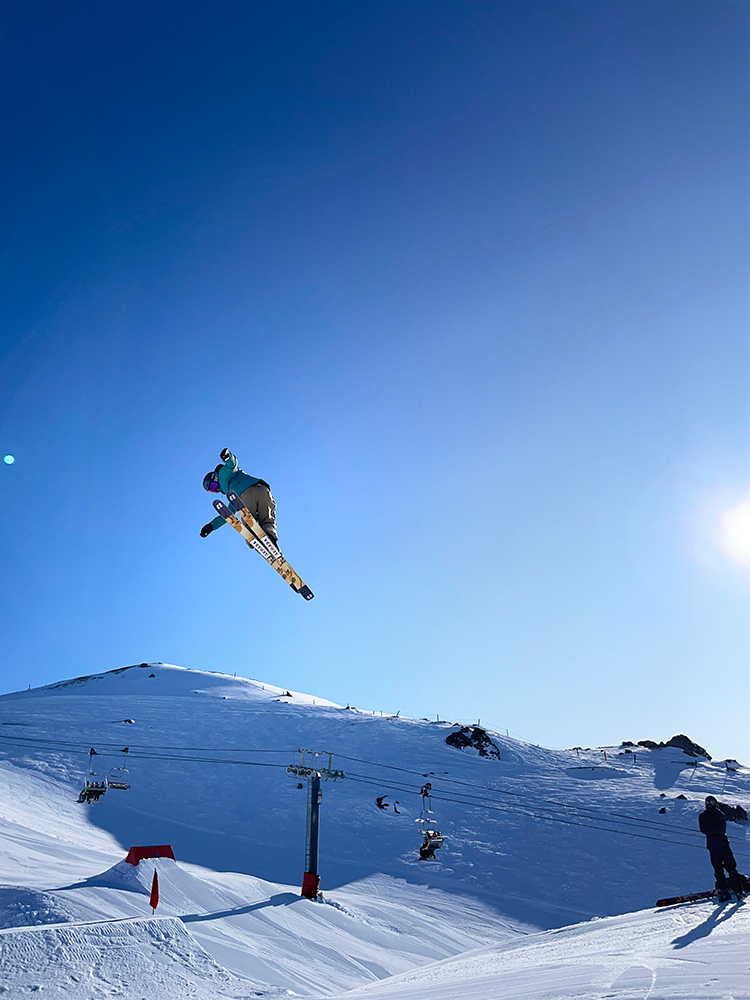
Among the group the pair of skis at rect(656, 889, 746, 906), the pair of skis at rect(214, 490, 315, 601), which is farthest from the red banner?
the pair of skis at rect(656, 889, 746, 906)

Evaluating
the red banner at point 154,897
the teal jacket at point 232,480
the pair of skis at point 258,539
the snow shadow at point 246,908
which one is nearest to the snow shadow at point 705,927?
the pair of skis at point 258,539

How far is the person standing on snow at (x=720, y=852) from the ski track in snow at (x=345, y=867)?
39 centimetres

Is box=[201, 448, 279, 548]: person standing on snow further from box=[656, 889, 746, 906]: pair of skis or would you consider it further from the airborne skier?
box=[656, 889, 746, 906]: pair of skis

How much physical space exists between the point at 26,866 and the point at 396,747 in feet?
96.1

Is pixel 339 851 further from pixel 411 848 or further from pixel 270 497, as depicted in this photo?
pixel 270 497

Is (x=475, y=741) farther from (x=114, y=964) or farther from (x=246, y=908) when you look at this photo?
(x=114, y=964)

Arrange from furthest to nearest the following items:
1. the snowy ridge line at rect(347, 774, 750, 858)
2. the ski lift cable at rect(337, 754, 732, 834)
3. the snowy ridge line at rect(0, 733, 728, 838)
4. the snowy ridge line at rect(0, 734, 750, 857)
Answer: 1. the snowy ridge line at rect(0, 733, 728, 838)
2. the ski lift cable at rect(337, 754, 732, 834)
3. the snowy ridge line at rect(0, 734, 750, 857)
4. the snowy ridge line at rect(347, 774, 750, 858)

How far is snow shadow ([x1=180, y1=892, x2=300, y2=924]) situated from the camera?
1459 cm

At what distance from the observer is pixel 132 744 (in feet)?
131

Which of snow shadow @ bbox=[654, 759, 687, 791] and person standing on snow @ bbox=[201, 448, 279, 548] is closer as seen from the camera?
person standing on snow @ bbox=[201, 448, 279, 548]

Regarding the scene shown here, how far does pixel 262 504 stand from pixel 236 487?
1.87 ft

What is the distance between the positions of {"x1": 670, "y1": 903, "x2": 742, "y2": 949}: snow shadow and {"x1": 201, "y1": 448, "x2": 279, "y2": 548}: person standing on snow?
8708 mm

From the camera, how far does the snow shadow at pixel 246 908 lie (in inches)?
574

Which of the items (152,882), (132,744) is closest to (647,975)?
(152,882)
